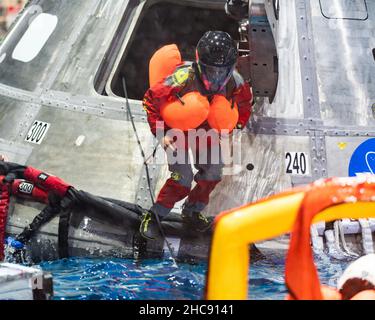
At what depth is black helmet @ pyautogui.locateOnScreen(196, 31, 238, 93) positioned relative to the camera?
15.8 feet

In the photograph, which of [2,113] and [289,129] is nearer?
[289,129]

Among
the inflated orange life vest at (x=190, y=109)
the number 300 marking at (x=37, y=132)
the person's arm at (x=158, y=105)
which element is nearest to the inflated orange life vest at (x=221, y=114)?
the inflated orange life vest at (x=190, y=109)

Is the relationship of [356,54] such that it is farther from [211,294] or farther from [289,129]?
[211,294]

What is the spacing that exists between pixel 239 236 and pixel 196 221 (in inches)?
124

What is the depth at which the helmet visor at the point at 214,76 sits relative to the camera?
4.86 m

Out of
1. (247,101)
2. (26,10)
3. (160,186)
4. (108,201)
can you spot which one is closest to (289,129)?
(247,101)

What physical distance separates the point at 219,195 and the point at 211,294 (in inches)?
130

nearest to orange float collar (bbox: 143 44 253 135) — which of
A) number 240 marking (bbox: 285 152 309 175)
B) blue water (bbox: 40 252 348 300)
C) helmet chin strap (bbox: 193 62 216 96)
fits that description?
helmet chin strap (bbox: 193 62 216 96)

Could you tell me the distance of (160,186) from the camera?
547cm

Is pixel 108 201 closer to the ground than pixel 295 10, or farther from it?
closer to the ground

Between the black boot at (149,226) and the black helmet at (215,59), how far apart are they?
0.98 m

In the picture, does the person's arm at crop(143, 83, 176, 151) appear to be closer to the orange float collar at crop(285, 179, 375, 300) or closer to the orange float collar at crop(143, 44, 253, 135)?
the orange float collar at crop(143, 44, 253, 135)

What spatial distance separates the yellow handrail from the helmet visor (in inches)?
109

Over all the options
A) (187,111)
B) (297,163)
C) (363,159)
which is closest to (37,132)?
(187,111)
